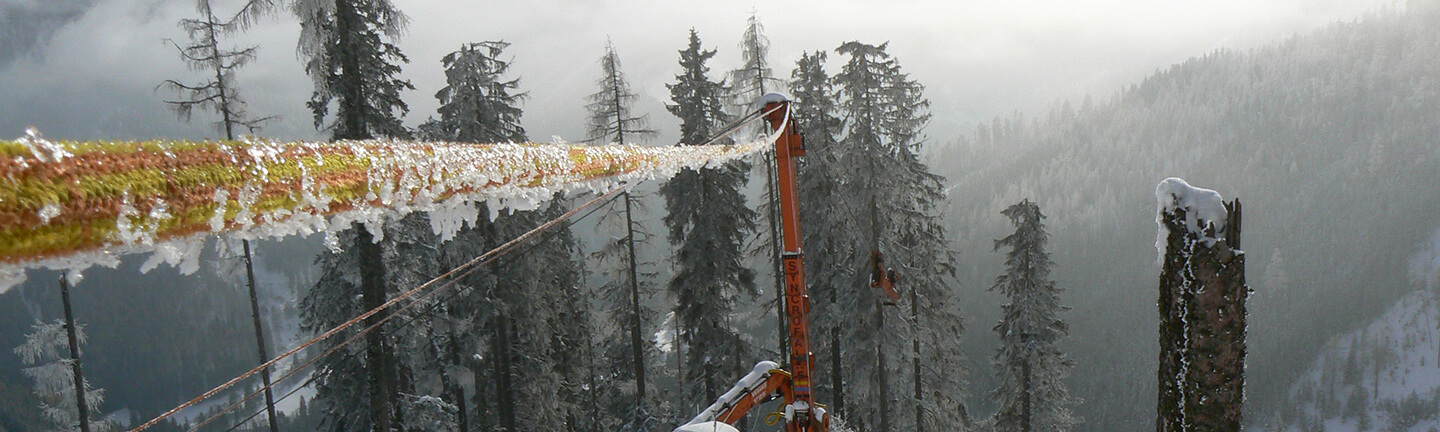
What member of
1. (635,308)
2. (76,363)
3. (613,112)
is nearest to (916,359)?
(635,308)

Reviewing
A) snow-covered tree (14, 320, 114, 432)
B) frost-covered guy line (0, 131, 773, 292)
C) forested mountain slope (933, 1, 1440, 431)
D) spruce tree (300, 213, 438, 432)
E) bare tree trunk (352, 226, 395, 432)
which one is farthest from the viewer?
forested mountain slope (933, 1, 1440, 431)

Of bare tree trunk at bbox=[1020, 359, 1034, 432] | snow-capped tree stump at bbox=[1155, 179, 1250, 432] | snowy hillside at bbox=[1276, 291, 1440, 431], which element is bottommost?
snowy hillside at bbox=[1276, 291, 1440, 431]

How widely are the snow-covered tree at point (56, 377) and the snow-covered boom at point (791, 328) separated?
14.9 m

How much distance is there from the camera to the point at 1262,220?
495 feet

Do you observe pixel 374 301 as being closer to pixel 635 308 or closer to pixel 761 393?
pixel 761 393

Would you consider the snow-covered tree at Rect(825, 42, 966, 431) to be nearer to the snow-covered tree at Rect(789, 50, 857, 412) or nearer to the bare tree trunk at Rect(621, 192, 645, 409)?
Result: the snow-covered tree at Rect(789, 50, 857, 412)

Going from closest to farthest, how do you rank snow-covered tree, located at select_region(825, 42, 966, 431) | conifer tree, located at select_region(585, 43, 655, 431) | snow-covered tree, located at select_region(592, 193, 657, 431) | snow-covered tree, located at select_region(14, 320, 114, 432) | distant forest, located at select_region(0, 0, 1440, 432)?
snow-covered tree, located at select_region(14, 320, 114, 432) → snow-covered tree, located at select_region(825, 42, 966, 431) → conifer tree, located at select_region(585, 43, 655, 431) → snow-covered tree, located at select_region(592, 193, 657, 431) → distant forest, located at select_region(0, 0, 1440, 432)

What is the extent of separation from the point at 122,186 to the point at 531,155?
1.29 metres

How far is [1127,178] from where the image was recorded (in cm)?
17362

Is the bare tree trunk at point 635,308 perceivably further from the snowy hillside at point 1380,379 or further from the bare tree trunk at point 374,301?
the snowy hillside at point 1380,379

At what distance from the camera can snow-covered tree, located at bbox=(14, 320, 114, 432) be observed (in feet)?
50.1

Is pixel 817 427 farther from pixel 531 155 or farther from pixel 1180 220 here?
pixel 531 155

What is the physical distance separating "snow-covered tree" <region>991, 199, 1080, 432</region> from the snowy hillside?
101322mm

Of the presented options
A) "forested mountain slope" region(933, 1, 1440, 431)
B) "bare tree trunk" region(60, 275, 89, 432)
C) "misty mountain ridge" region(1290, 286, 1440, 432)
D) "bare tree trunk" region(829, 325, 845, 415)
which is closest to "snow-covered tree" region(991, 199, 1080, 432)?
"bare tree trunk" region(829, 325, 845, 415)
